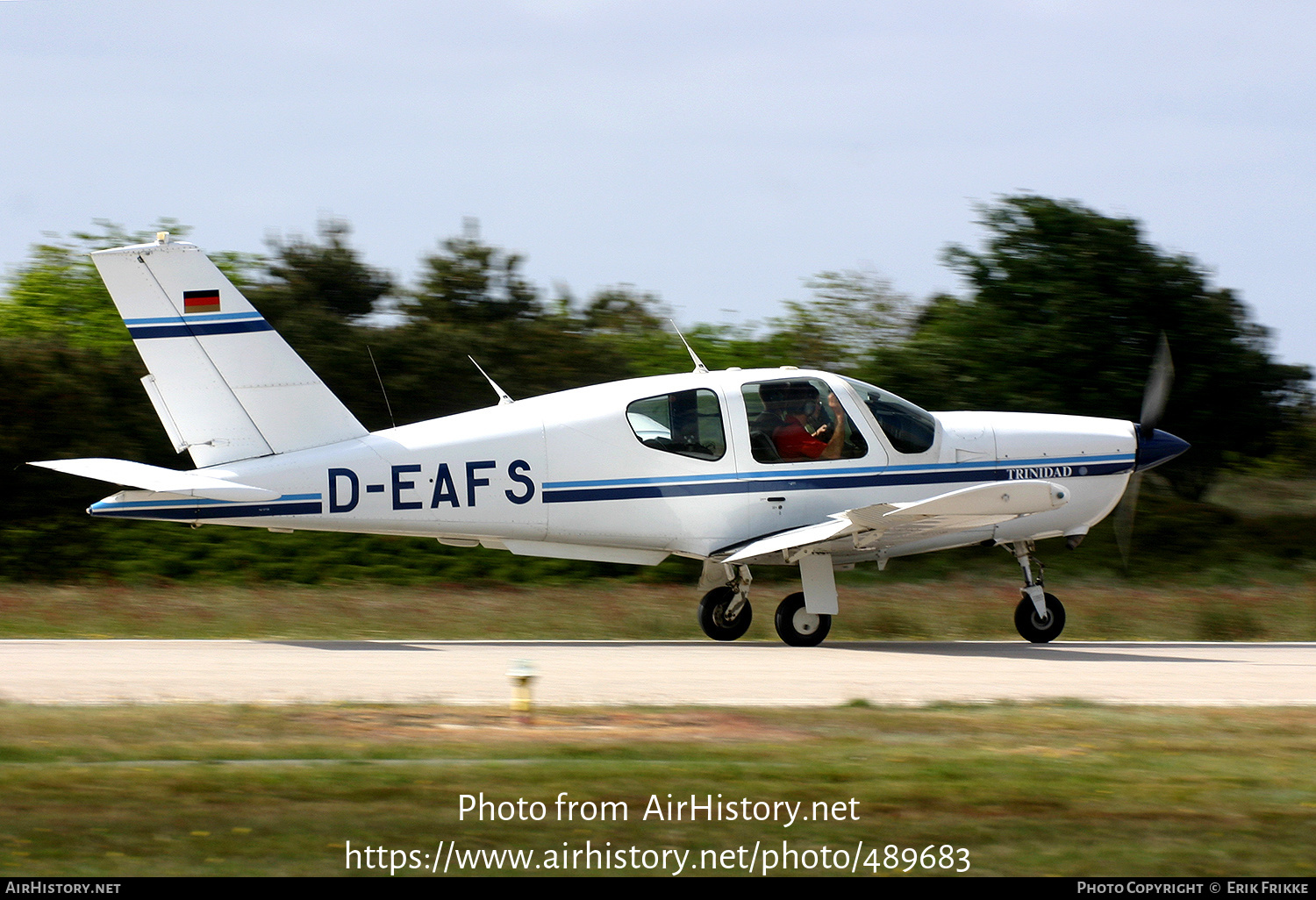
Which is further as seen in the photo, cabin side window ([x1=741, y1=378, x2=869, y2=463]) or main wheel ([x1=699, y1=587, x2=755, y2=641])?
main wheel ([x1=699, y1=587, x2=755, y2=641])

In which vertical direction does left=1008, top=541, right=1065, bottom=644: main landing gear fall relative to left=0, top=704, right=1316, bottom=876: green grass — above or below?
below

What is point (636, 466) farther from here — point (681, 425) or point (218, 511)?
point (218, 511)

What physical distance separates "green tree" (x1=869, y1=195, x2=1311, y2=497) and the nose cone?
8.69 metres

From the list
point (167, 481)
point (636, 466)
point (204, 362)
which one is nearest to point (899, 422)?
point (636, 466)

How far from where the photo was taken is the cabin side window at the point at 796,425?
40.4ft

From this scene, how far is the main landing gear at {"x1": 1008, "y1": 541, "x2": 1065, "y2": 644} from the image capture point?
42.0 feet

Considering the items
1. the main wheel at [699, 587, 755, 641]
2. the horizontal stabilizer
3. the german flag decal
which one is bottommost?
the main wheel at [699, 587, 755, 641]

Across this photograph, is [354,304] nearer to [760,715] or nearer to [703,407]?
[703,407]

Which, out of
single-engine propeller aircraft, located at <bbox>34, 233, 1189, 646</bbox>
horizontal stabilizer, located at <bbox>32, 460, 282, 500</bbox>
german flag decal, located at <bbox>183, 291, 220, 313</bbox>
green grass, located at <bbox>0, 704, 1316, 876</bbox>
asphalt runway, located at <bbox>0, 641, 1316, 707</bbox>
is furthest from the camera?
german flag decal, located at <bbox>183, 291, 220, 313</bbox>

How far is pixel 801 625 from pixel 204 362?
567 centimetres

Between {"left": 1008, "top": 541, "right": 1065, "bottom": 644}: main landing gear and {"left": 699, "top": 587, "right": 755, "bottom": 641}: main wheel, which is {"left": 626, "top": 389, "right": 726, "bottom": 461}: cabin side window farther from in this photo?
{"left": 1008, "top": 541, "right": 1065, "bottom": 644}: main landing gear

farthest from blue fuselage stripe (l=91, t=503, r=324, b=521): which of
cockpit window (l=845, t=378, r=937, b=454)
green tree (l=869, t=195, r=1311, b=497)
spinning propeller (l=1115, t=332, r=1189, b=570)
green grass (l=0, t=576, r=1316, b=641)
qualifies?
green tree (l=869, t=195, r=1311, b=497)

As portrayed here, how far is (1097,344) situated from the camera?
2225cm

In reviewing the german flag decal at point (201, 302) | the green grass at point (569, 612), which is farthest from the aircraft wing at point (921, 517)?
the german flag decal at point (201, 302)
